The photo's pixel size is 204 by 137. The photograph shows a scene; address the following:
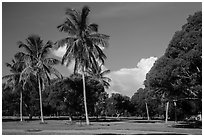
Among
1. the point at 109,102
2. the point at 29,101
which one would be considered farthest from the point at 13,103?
the point at 109,102

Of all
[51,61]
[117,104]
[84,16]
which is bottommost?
[117,104]

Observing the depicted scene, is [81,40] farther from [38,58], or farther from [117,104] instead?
[117,104]

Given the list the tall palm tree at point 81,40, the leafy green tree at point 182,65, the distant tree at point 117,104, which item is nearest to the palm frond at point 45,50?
the tall palm tree at point 81,40

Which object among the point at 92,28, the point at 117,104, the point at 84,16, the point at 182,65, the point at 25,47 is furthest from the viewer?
the point at 117,104

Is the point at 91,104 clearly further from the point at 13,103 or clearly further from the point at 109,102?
the point at 109,102

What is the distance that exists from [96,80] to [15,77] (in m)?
13.7

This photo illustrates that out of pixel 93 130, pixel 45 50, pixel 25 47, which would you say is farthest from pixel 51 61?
pixel 93 130

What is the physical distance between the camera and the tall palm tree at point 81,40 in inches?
1088

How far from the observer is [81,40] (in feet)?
91.3

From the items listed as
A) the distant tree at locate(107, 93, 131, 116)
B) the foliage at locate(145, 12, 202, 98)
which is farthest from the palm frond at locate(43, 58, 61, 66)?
the distant tree at locate(107, 93, 131, 116)

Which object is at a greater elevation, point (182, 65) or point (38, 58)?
point (38, 58)

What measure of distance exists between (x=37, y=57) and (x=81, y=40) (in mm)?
10120

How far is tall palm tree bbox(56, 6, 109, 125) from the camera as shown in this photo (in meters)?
27.6

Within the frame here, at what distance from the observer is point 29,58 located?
117 ft
